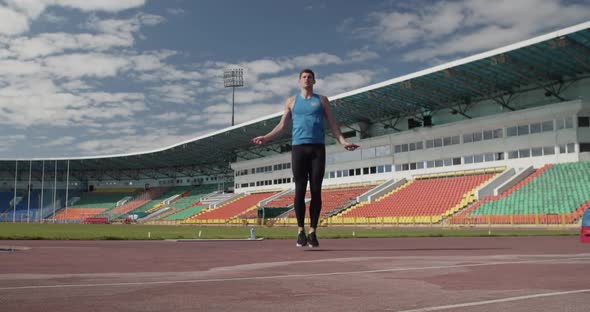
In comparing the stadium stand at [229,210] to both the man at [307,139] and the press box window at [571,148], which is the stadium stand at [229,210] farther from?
the man at [307,139]

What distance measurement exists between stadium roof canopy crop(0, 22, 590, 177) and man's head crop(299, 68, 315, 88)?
108 ft

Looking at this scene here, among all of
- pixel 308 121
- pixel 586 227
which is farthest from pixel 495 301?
pixel 586 227

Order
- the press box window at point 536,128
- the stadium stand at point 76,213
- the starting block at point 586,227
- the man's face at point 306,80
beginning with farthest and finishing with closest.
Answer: the stadium stand at point 76,213, the press box window at point 536,128, the starting block at point 586,227, the man's face at point 306,80

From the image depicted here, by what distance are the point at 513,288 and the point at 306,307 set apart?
1.90 m

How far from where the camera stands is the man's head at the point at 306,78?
30.7 feet

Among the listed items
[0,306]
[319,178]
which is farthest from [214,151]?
[0,306]

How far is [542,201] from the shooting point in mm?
37531

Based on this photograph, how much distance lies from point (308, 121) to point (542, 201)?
110ft

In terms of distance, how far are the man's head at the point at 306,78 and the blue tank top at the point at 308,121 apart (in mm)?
262

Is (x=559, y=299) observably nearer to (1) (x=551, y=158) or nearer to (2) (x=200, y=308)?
(2) (x=200, y=308)

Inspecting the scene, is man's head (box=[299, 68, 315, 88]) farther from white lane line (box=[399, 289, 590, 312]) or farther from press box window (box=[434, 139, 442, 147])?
press box window (box=[434, 139, 442, 147])

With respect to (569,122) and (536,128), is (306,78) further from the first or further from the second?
(536,128)

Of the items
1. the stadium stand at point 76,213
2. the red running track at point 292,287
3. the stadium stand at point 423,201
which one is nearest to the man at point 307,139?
the red running track at point 292,287

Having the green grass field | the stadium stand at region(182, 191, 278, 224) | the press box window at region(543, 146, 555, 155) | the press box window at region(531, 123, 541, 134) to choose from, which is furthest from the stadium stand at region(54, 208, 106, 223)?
the press box window at region(543, 146, 555, 155)
